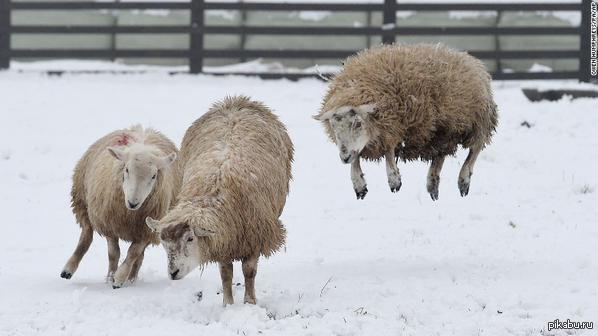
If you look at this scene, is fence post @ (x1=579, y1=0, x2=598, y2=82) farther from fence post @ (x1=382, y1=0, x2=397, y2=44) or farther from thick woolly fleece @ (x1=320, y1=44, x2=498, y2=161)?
thick woolly fleece @ (x1=320, y1=44, x2=498, y2=161)

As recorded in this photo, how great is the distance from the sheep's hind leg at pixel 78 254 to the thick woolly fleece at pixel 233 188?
1.13 metres

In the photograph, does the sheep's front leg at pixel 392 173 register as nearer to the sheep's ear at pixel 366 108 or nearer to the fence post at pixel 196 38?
the sheep's ear at pixel 366 108

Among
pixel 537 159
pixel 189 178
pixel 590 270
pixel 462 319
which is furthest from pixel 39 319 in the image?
pixel 537 159

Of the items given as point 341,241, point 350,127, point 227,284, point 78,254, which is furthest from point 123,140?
point 341,241

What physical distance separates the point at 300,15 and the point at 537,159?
23.0 feet

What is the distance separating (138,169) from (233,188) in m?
0.93

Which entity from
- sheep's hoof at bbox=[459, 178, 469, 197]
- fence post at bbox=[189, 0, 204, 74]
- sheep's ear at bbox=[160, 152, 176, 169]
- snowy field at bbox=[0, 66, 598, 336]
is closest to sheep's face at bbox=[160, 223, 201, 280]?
snowy field at bbox=[0, 66, 598, 336]

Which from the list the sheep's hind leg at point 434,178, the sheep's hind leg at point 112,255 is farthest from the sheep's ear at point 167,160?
the sheep's hind leg at point 434,178

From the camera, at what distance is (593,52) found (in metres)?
16.8

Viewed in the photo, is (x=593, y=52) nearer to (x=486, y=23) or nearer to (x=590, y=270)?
(x=486, y=23)

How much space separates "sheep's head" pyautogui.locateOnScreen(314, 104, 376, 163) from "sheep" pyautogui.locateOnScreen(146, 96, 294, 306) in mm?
445

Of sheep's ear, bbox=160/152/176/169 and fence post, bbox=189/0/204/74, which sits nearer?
sheep's ear, bbox=160/152/176/169

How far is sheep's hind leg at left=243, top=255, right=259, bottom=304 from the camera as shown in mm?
7008

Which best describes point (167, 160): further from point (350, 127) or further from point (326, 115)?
point (350, 127)
